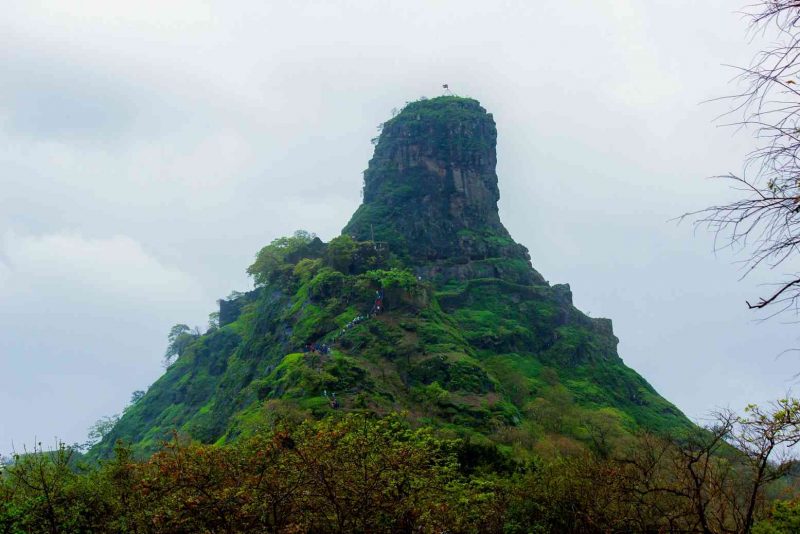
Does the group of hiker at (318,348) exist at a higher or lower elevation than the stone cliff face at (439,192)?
lower

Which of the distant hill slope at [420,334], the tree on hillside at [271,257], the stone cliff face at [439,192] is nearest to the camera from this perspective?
the distant hill slope at [420,334]

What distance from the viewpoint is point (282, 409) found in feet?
152

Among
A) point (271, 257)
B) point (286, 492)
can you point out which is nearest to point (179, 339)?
point (271, 257)

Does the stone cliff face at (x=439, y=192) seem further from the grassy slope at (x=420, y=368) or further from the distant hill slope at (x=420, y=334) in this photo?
the grassy slope at (x=420, y=368)

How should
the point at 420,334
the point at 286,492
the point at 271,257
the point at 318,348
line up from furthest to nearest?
the point at 271,257
the point at 420,334
the point at 318,348
the point at 286,492

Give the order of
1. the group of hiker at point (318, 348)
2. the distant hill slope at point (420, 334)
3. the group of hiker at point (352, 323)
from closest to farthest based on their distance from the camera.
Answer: the distant hill slope at point (420, 334), the group of hiker at point (318, 348), the group of hiker at point (352, 323)

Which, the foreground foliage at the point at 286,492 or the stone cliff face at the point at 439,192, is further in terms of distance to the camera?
the stone cliff face at the point at 439,192

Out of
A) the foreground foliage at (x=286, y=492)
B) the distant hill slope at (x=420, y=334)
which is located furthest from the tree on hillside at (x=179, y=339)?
the foreground foliage at (x=286, y=492)

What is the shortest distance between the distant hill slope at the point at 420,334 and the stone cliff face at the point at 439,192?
272 millimetres

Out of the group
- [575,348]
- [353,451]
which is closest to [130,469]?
[353,451]

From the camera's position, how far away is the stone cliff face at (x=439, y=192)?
101m

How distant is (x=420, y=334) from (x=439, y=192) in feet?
136

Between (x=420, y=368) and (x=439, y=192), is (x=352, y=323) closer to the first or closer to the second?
(x=420, y=368)

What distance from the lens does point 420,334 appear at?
234ft
